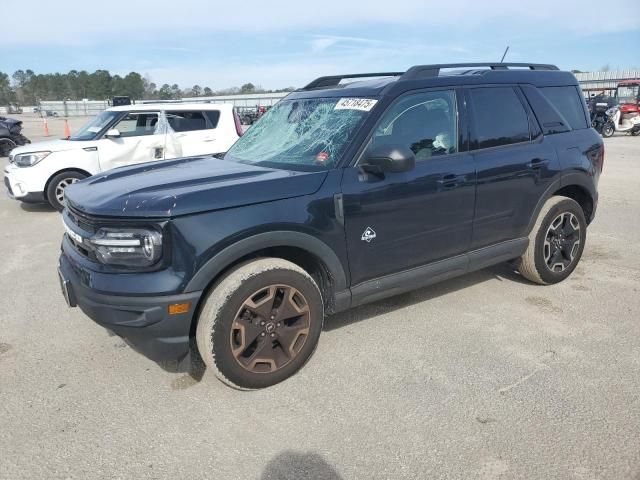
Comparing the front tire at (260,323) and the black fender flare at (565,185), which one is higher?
the black fender flare at (565,185)

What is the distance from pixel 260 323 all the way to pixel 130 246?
2.82 feet

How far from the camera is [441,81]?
366cm

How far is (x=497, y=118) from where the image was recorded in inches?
156

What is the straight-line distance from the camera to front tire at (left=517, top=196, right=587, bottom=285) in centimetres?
430

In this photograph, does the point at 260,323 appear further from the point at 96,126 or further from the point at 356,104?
the point at 96,126

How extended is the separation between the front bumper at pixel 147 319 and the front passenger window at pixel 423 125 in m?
1.69

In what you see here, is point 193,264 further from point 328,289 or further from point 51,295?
point 51,295

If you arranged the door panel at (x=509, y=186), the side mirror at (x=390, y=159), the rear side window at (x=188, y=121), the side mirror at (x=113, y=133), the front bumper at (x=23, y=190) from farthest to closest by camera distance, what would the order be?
1. the rear side window at (x=188, y=121)
2. the side mirror at (x=113, y=133)
3. the front bumper at (x=23, y=190)
4. the door panel at (x=509, y=186)
5. the side mirror at (x=390, y=159)

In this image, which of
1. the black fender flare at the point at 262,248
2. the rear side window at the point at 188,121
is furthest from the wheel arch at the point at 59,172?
the black fender flare at the point at 262,248

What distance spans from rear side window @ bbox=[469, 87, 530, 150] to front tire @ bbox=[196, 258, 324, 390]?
1844 mm

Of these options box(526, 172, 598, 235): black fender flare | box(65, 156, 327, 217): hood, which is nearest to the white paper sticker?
box(65, 156, 327, 217): hood

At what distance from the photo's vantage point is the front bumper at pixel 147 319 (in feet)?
8.64

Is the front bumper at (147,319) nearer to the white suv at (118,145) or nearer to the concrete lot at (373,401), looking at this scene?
the concrete lot at (373,401)

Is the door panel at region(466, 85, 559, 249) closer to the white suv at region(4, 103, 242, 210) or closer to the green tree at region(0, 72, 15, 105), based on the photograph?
the white suv at region(4, 103, 242, 210)
